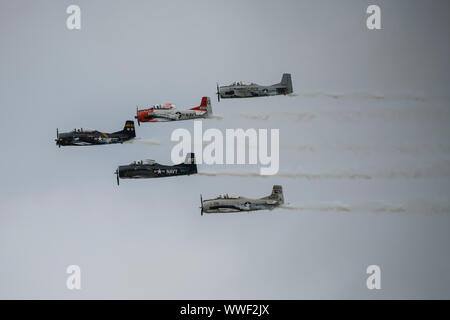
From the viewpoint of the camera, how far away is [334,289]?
516 ft

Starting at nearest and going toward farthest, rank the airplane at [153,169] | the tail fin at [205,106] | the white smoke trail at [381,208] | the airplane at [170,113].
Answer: the airplane at [153,169], the white smoke trail at [381,208], the airplane at [170,113], the tail fin at [205,106]

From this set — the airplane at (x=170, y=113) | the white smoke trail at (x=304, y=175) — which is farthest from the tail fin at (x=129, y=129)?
the white smoke trail at (x=304, y=175)

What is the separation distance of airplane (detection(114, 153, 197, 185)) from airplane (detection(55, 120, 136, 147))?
3488 mm

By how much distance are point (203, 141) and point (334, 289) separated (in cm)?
2751

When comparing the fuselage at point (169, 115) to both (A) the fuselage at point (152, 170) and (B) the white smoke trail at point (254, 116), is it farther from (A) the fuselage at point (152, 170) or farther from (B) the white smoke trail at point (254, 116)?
(A) the fuselage at point (152, 170)

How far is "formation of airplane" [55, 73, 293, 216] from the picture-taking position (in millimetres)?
140500

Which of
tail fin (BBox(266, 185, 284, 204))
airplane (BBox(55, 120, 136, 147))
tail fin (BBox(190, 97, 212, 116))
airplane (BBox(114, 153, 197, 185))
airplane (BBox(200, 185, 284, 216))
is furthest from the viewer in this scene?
tail fin (BBox(190, 97, 212, 116))

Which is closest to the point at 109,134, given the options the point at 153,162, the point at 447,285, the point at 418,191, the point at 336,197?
the point at 153,162

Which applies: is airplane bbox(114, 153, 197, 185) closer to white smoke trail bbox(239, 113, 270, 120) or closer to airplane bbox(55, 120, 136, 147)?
airplane bbox(55, 120, 136, 147)

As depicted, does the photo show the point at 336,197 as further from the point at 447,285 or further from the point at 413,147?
the point at 447,285

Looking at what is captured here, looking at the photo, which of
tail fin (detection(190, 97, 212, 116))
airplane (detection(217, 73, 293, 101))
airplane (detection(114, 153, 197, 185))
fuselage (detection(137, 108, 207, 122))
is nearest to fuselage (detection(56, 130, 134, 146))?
fuselage (detection(137, 108, 207, 122))

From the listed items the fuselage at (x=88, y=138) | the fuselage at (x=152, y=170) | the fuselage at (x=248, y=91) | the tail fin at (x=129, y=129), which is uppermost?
the fuselage at (x=248, y=91)

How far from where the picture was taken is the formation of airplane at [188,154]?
140m

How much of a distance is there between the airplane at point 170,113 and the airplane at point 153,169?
5458mm
